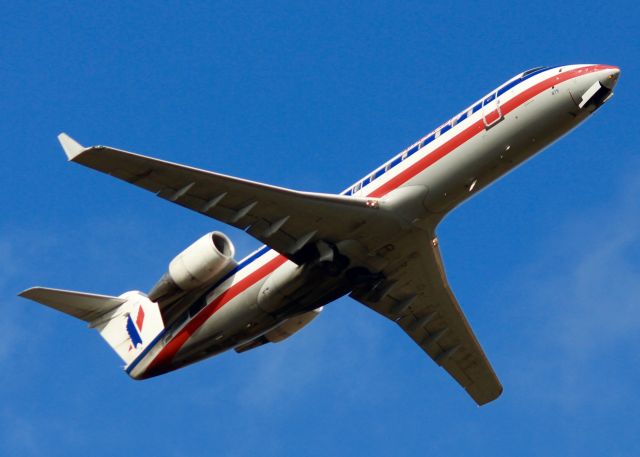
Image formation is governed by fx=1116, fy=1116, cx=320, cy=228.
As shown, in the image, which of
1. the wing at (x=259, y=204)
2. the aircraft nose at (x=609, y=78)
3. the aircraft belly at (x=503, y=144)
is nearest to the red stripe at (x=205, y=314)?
the wing at (x=259, y=204)

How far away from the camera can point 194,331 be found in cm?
3434

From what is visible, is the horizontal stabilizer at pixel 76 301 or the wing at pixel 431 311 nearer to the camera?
the wing at pixel 431 311

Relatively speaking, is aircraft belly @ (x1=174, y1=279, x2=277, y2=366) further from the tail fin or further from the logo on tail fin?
the logo on tail fin

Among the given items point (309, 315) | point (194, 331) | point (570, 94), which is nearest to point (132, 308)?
point (194, 331)

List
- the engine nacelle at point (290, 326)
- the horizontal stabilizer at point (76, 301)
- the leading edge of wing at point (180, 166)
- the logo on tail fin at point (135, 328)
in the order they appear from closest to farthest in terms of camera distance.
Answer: the leading edge of wing at point (180, 166), the horizontal stabilizer at point (76, 301), the engine nacelle at point (290, 326), the logo on tail fin at point (135, 328)

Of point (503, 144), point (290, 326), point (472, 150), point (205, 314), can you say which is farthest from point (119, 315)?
point (503, 144)

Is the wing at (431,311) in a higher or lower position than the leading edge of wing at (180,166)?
lower

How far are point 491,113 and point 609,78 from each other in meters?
3.30

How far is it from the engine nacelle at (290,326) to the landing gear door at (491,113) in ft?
28.4

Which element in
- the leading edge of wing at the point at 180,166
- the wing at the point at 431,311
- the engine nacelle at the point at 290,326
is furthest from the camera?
the engine nacelle at the point at 290,326

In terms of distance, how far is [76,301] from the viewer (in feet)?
118

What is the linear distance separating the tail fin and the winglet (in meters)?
7.50

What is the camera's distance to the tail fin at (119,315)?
1401 inches

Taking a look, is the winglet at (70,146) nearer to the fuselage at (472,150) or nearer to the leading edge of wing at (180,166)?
the leading edge of wing at (180,166)
